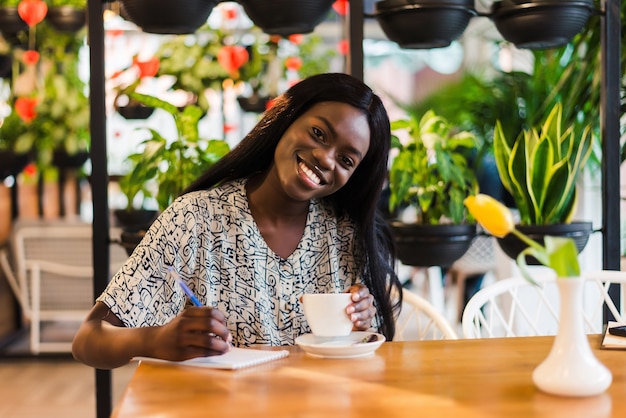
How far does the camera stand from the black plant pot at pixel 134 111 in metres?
3.81

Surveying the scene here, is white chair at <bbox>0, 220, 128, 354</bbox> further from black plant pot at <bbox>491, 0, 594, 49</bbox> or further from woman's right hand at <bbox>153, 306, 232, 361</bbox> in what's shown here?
woman's right hand at <bbox>153, 306, 232, 361</bbox>

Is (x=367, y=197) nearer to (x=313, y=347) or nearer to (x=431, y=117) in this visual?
(x=313, y=347)

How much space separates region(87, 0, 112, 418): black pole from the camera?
2301mm

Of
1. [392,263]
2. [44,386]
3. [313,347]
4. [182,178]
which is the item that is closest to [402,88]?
[44,386]

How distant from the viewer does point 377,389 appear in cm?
117

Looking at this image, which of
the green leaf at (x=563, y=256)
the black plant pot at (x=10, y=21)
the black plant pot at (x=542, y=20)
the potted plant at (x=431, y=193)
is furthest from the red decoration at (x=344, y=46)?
the green leaf at (x=563, y=256)

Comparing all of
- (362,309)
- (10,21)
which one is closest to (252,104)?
(10,21)

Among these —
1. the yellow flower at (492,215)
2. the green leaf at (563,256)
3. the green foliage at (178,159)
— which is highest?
the green foliage at (178,159)

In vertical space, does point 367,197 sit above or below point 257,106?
below

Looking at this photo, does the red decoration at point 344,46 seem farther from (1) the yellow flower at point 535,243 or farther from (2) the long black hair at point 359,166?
(1) the yellow flower at point 535,243

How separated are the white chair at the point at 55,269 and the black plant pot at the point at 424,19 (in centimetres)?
239

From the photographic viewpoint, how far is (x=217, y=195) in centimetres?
177

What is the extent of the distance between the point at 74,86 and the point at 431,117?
9.78 feet

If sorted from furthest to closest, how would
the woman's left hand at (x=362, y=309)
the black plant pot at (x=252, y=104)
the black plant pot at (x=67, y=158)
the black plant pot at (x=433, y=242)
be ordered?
the black plant pot at (x=67, y=158), the black plant pot at (x=252, y=104), the black plant pot at (x=433, y=242), the woman's left hand at (x=362, y=309)
